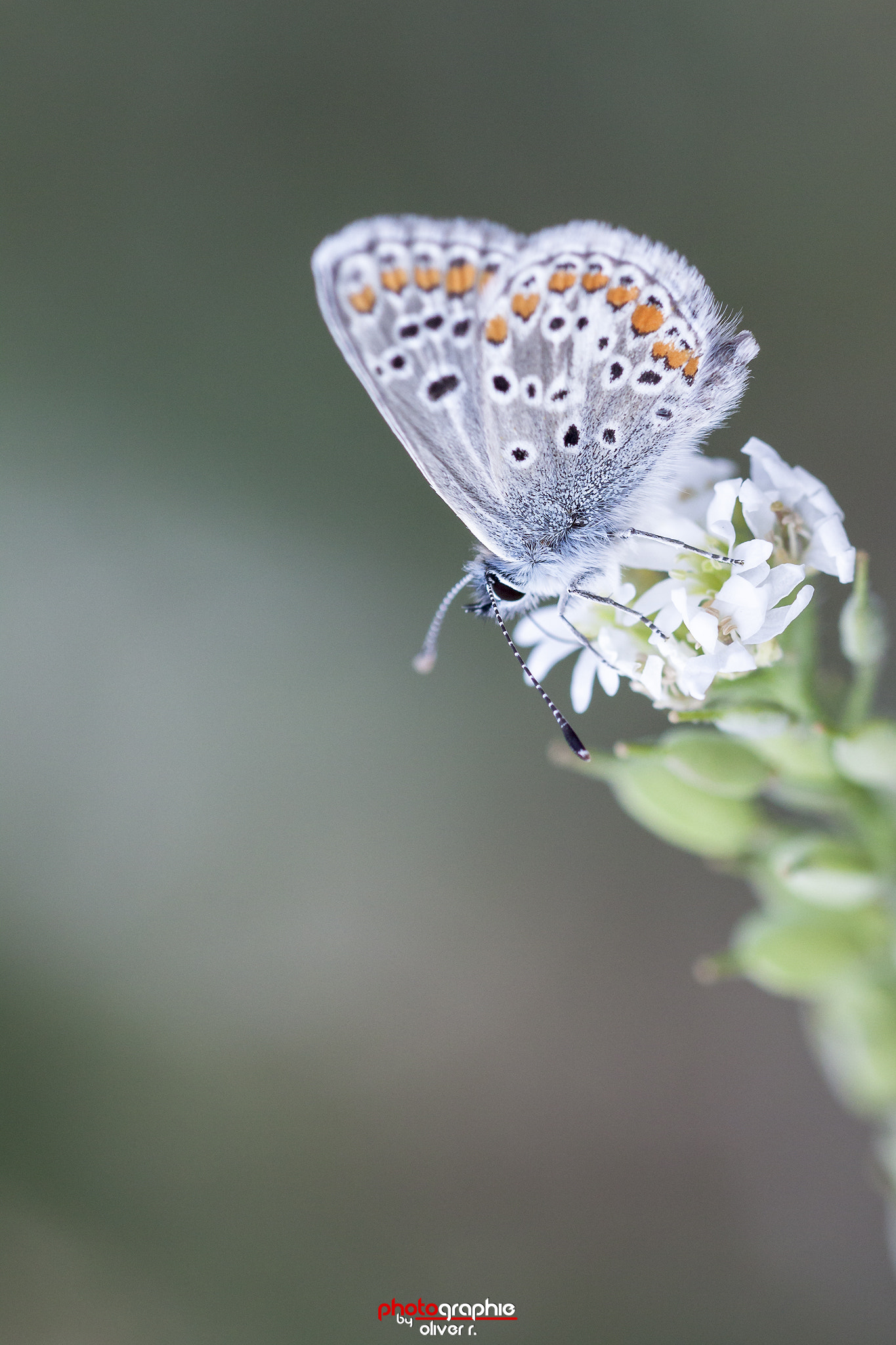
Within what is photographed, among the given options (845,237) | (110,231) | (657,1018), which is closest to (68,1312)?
(657,1018)

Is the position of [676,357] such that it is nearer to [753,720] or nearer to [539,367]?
[539,367]

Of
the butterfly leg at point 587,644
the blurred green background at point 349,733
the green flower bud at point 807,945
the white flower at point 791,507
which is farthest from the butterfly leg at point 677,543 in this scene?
the blurred green background at point 349,733

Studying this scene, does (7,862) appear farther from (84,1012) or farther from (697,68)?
(697,68)

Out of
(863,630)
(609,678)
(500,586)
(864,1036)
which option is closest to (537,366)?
(500,586)

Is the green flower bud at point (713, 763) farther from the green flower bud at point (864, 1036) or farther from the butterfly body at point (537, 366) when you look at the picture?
the green flower bud at point (864, 1036)

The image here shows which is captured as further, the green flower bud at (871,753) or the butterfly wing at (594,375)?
the butterfly wing at (594,375)

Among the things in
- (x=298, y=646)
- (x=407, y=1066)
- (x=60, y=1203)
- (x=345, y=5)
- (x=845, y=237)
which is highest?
(x=345, y=5)

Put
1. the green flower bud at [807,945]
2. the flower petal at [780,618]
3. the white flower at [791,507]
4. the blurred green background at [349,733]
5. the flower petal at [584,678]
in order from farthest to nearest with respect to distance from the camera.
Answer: the blurred green background at [349,733], the green flower bud at [807,945], the flower petal at [584,678], the white flower at [791,507], the flower petal at [780,618]
